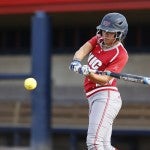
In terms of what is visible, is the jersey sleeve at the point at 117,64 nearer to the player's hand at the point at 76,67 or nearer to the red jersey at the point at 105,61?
the red jersey at the point at 105,61

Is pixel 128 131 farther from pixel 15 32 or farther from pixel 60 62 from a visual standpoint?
pixel 15 32

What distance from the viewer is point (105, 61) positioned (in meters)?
5.36

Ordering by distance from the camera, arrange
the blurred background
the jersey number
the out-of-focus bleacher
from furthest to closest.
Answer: the out-of-focus bleacher, the blurred background, the jersey number

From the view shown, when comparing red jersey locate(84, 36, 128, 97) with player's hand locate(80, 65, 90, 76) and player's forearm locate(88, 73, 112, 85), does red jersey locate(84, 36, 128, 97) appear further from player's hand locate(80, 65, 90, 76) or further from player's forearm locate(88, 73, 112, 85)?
player's hand locate(80, 65, 90, 76)

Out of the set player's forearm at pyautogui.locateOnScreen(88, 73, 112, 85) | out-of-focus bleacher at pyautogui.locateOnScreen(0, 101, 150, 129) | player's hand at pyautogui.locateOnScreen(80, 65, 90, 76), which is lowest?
out-of-focus bleacher at pyautogui.locateOnScreen(0, 101, 150, 129)

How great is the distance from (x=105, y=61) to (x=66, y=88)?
4.84m

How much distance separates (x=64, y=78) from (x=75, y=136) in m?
1.28

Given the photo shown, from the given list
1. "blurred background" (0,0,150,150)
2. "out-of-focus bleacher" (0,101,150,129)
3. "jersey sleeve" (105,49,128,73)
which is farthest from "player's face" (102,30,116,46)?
"out-of-focus bleacher" (0,101,150,129)

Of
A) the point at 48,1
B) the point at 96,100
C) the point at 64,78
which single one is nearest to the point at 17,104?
the point at 64,78

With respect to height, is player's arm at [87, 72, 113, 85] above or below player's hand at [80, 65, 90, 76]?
below

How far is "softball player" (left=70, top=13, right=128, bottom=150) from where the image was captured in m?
5.26

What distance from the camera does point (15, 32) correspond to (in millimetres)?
10438

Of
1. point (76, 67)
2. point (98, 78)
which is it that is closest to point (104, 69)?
point (98, 78)

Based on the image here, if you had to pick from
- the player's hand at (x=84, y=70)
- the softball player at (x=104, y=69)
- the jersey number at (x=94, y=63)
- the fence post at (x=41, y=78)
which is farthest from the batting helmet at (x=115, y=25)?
the fence post at (x=41, y=78)
